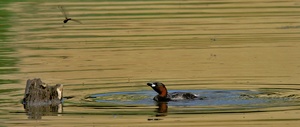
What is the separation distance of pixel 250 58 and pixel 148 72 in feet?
7.30

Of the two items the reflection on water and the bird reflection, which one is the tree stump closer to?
the reflection on water

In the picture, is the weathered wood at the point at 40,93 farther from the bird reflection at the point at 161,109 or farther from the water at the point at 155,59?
the bird reflection at the point at 161,109

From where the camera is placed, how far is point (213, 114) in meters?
13.9

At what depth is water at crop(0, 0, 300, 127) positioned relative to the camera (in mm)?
14109

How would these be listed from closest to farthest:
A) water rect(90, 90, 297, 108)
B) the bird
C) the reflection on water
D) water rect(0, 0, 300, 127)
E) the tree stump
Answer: water rect(0, 0, 300, 127), the reflection on water, water rect(90, 90, 297, 108), the bird, the tree stump

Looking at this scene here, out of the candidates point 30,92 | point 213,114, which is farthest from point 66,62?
point 213,114

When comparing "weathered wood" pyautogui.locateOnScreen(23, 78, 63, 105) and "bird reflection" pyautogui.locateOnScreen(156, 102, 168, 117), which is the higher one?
"weathered wood" pyautogui.locateOnScreen(23, 78, 63, 105)

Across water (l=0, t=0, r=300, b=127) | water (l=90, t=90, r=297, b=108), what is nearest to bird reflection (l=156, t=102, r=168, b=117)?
water (l=0, t=0, r=300, b=127)

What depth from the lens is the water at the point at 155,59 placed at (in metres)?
14.1

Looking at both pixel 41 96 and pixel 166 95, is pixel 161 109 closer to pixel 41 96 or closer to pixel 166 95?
pixel 166 95

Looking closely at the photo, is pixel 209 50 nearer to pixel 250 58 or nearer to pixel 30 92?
pixel 250 58

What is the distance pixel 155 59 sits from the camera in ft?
64.4

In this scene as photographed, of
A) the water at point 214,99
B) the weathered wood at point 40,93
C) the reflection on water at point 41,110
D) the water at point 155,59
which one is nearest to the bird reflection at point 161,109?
the water at point 155,59

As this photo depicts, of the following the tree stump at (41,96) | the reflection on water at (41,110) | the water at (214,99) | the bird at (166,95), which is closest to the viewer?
the reflection on water at (41,110)
